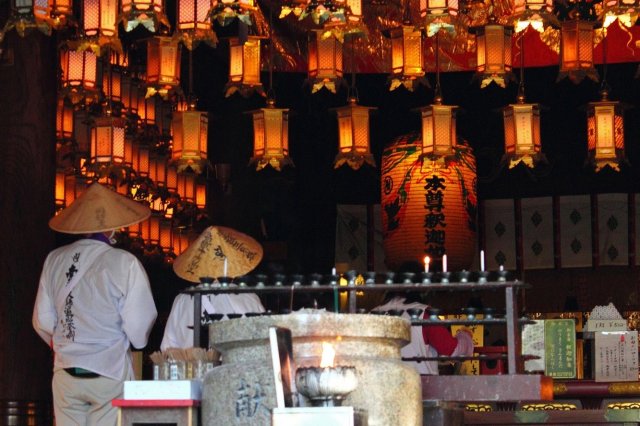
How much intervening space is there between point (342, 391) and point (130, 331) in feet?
9.10

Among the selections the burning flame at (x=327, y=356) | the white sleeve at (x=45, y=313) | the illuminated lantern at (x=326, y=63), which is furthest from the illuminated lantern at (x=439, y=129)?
the burning flame at (x=327, y=356)

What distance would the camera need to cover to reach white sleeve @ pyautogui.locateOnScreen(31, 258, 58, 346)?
785 centimetres

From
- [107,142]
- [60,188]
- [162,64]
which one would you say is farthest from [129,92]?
[162,64]

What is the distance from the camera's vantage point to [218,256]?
8867mm

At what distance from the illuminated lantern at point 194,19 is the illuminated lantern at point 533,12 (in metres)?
2.16

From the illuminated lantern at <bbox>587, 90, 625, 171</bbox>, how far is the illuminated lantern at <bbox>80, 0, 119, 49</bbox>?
460 cm

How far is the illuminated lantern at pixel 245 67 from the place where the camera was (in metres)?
11.3

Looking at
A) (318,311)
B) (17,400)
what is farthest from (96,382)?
(318,311)

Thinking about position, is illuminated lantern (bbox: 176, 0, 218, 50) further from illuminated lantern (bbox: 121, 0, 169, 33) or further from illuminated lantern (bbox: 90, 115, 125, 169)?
illuminated lantern (bbox: 90, 115, 125, 169)

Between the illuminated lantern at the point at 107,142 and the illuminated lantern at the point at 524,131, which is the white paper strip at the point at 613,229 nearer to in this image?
the illuminated lantern at the point at 524,131

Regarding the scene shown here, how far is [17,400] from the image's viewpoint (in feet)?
29.5

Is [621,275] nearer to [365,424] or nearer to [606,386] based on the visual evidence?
[606,386]

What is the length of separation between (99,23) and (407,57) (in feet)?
9.88

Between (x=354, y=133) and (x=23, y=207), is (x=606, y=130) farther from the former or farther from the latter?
(x=23, y=207)
